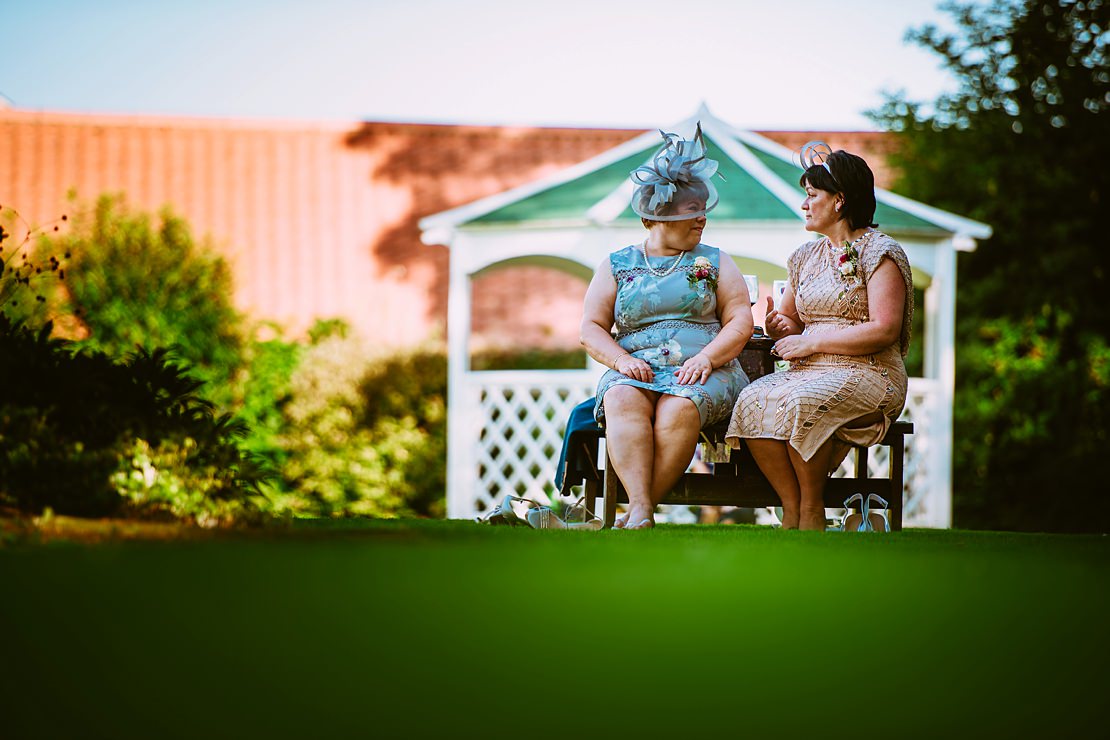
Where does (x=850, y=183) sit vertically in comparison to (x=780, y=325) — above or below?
above

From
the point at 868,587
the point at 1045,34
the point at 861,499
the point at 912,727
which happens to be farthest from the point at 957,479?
the point at 912,727

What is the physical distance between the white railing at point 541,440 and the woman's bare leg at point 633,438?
4.74 m

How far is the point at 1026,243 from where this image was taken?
10664mm

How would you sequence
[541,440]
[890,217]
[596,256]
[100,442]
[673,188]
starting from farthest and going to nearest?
[541,440] → [890,217] → [596,256] → [673,188] → [100,442]

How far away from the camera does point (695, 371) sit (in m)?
4.34

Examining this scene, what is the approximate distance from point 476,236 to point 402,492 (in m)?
2.61

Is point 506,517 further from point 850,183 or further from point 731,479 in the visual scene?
point 850,183

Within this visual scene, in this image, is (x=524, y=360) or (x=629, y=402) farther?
(x=524, y=360)

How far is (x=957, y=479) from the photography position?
37.0ft

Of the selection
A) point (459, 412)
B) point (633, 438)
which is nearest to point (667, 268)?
point (633, 438)

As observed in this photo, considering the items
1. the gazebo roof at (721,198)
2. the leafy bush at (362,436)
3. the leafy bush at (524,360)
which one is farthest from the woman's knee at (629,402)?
the leafy bush at (524,360)

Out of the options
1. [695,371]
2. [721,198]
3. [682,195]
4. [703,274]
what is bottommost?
[695,371]

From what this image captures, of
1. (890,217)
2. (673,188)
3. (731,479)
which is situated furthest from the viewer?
(890,217)

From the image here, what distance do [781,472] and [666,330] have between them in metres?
0.67
